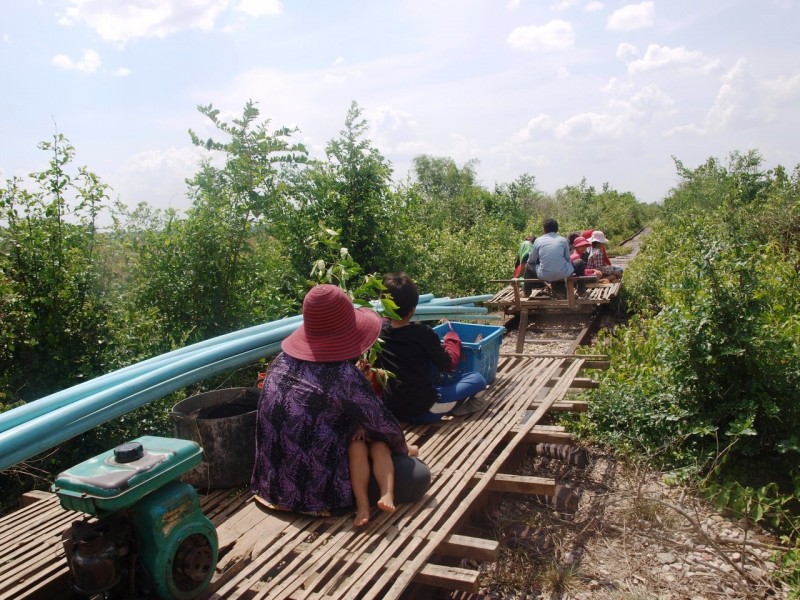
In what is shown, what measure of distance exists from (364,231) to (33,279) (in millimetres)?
3501

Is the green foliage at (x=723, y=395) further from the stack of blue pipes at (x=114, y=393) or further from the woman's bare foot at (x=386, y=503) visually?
the stack of blue pipes at (x=114, y=393)

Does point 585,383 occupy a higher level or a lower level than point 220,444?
lower

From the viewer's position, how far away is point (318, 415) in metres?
3.04

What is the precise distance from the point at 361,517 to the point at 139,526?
1024mm

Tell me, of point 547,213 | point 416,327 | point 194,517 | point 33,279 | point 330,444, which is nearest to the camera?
point 194,517

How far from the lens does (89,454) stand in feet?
14.0

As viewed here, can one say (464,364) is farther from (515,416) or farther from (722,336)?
(722,336)

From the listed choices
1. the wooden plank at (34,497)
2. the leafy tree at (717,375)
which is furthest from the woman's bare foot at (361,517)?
the leafy tree at (717,375)

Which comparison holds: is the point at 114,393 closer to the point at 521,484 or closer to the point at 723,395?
Answer: the point at 521,484

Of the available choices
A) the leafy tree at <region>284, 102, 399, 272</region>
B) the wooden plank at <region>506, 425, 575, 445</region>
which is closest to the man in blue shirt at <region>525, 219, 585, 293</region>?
the leafy tree at <region>284, 102, 399, 272</region>

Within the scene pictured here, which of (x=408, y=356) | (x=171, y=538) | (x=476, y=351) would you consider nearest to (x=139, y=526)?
(x=171, y=538)

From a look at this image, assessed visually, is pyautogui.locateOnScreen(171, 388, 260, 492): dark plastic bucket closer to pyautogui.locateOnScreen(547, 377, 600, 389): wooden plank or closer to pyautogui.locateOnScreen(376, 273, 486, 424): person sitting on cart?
pyautogui.locateOnScreen(376, 273, 486, 424): person sitting on cart

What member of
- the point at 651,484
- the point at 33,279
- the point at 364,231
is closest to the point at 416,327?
the point at 651,484

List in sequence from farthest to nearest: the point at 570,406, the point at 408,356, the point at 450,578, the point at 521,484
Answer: the point at 570,406, the point at 408,356, the point at 521,484, the point at 450,578
